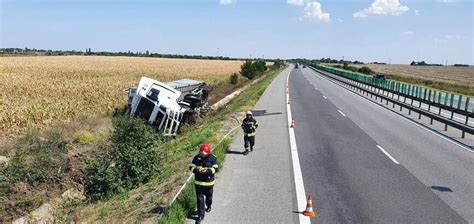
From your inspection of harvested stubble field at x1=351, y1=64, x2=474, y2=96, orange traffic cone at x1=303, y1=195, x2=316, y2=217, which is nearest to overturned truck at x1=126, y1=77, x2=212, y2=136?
orange traffic cone at x1=303, y1=195, x2=316, y2=217

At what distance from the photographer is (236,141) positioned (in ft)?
51.0

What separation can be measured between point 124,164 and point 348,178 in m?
5.72

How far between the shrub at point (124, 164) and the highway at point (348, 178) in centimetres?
220

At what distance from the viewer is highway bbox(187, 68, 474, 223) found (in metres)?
8.10

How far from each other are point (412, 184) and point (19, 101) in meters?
22.0

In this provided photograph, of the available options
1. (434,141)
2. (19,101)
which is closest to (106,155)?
(434,141)

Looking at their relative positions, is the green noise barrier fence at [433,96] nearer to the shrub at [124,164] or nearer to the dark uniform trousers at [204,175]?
the shrub at [124,164]

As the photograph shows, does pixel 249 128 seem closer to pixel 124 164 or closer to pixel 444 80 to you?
pixel 124 164

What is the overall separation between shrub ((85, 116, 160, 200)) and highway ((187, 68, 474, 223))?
220 centimetres

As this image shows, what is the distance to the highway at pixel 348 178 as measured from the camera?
8.10 metres

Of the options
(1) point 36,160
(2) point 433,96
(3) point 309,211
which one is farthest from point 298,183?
(2) point 433,96

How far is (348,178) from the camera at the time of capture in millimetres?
10641

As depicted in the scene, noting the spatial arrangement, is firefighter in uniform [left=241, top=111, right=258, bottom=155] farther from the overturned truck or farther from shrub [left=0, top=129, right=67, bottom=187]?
the overturned truck

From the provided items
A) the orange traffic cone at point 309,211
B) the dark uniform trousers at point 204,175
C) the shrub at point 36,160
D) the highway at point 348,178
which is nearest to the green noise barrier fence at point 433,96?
the highway at point 348,178
